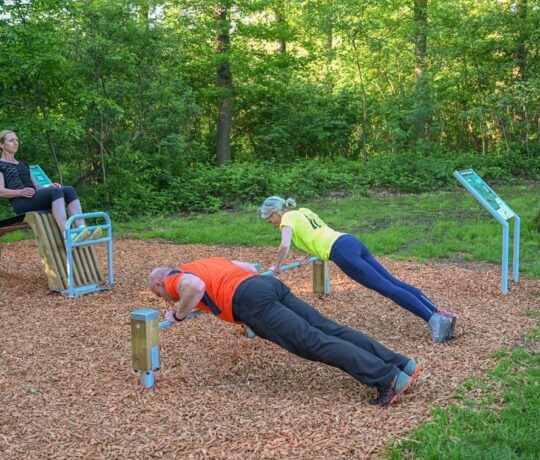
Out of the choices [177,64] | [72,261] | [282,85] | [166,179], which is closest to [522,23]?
[282,85]

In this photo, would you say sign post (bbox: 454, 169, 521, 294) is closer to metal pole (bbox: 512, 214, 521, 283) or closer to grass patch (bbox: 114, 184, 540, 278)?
metal pole (bbox: 512, 214, 521, 283)

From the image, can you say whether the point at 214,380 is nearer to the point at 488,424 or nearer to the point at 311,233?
the point at 311,233

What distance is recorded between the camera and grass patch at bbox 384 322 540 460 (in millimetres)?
2959

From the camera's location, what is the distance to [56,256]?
663cm

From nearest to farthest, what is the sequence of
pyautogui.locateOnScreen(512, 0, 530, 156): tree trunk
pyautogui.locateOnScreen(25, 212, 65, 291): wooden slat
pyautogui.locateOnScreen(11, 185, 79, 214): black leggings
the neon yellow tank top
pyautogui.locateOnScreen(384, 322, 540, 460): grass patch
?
pyautogui.locateOnScreen(384, 322, 540, 460): grass patch, the neon yellow tank top, pyautogui.locateOnScreen(25, 212, 65, 291): wooden slat, pyautogui.locateOnScreen(11, 185, 79, 214): black leggings, pyautogui.locateOnScreen(512, 0, 530, 156): tree trunk

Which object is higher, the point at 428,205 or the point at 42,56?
the point at 42,56

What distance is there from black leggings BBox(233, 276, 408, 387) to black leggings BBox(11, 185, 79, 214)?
362 centimetres

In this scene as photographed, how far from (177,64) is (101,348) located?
10.1 metres

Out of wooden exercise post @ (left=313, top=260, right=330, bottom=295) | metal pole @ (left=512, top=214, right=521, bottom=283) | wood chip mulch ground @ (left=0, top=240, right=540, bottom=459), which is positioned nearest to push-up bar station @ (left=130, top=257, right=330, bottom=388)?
wood chip mulch ground @ (left=0, top=240, right=540, bottom=459)

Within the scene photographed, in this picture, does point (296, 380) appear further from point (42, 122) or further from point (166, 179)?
point (166, 179)

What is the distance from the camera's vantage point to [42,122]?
9555 mm

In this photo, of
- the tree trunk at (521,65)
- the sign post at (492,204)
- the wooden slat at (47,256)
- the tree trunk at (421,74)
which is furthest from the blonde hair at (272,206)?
the tree trunk at (521,65)

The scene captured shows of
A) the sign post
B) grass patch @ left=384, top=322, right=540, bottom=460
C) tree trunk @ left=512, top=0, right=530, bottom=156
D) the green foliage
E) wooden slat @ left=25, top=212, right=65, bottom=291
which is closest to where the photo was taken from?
grass patch @ left=384, top=322, right=540, bottom=460

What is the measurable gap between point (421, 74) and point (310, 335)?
15167 millimetres
